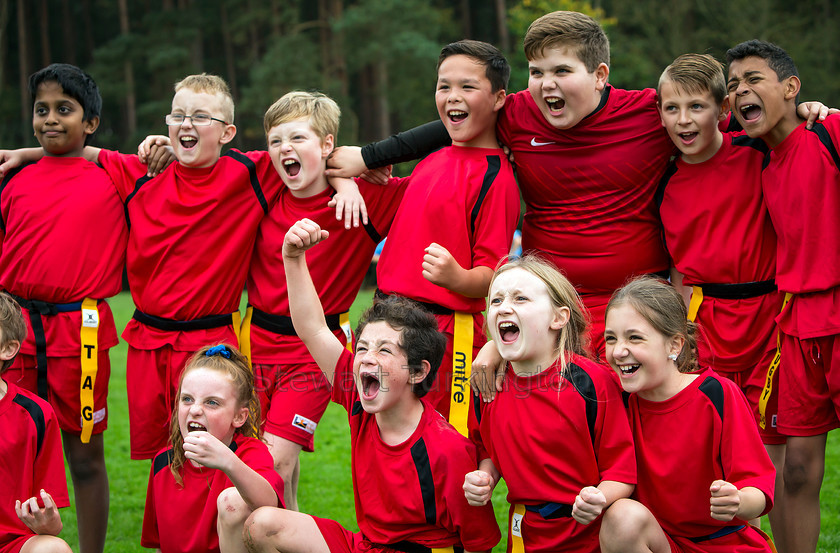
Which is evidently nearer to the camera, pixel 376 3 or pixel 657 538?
pixel 657 538

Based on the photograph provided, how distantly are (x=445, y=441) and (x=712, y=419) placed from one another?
3.65 feet

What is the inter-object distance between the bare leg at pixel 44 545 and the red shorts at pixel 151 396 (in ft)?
3.44

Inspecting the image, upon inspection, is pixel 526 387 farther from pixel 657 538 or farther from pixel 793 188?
pixel 793 188

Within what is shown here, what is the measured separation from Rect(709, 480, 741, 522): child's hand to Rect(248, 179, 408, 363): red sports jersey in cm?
225

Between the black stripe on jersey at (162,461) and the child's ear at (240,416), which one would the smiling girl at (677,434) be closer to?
the child's ear at (240,416)

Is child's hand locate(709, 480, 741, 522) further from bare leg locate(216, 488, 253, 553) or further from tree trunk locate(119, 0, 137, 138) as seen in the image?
tree trunk locate(119, 0, 137, 138)

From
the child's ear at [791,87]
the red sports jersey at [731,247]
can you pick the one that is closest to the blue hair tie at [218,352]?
the red sports jersey at [731,247]

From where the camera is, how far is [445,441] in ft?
12.4

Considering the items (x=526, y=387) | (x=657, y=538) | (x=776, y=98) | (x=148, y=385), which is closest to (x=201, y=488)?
(x=148, y=385)

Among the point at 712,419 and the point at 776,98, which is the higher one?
the point at 776,98

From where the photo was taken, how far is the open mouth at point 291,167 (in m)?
4.76

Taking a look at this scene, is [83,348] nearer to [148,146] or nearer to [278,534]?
[148,146]

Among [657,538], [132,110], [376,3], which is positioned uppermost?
[376,3]

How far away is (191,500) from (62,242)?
1740mm
